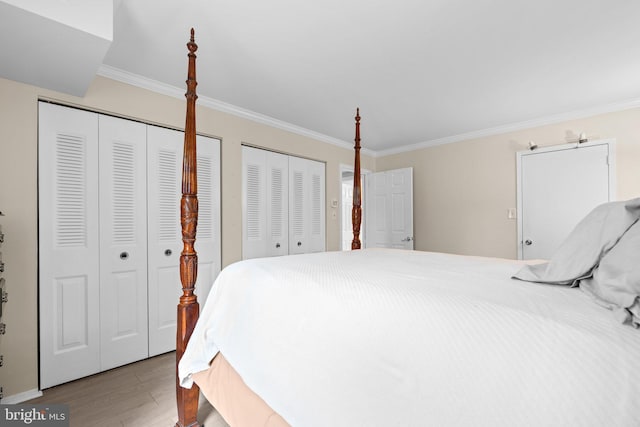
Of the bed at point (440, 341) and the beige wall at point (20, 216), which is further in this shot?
the beige wall at point (20, 216)

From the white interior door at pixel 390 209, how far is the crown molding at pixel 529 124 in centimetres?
44

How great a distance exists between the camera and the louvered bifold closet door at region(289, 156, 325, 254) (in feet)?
12.3

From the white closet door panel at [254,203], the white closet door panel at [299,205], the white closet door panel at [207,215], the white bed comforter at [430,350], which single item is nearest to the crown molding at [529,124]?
the white closet door panel at [299,205]

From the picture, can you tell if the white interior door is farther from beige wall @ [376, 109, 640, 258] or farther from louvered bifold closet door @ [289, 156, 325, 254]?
louvered bifold closet door @ [289, 156, 325, 254]

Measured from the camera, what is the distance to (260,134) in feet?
11.2

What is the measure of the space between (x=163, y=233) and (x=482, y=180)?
12.6 feet

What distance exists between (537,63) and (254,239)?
9.88 feet

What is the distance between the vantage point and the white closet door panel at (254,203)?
3.24 metres

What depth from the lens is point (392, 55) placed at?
7.07 feet

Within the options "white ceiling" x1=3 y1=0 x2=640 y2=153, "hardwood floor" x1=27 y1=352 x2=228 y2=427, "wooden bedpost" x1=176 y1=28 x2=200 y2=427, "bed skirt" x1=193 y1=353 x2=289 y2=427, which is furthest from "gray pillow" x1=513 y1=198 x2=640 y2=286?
"hardwood floor" x1=27 y1=352 x2=228 y2=427

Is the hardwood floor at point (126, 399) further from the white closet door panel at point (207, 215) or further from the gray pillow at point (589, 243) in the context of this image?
the gray pillow at point (589, 243)

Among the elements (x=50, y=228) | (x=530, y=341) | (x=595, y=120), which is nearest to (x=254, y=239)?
(x=50, y=228)

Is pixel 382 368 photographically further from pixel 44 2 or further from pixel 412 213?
pixel 412 213

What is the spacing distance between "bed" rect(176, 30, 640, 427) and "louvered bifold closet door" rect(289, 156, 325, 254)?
7.79 ft
